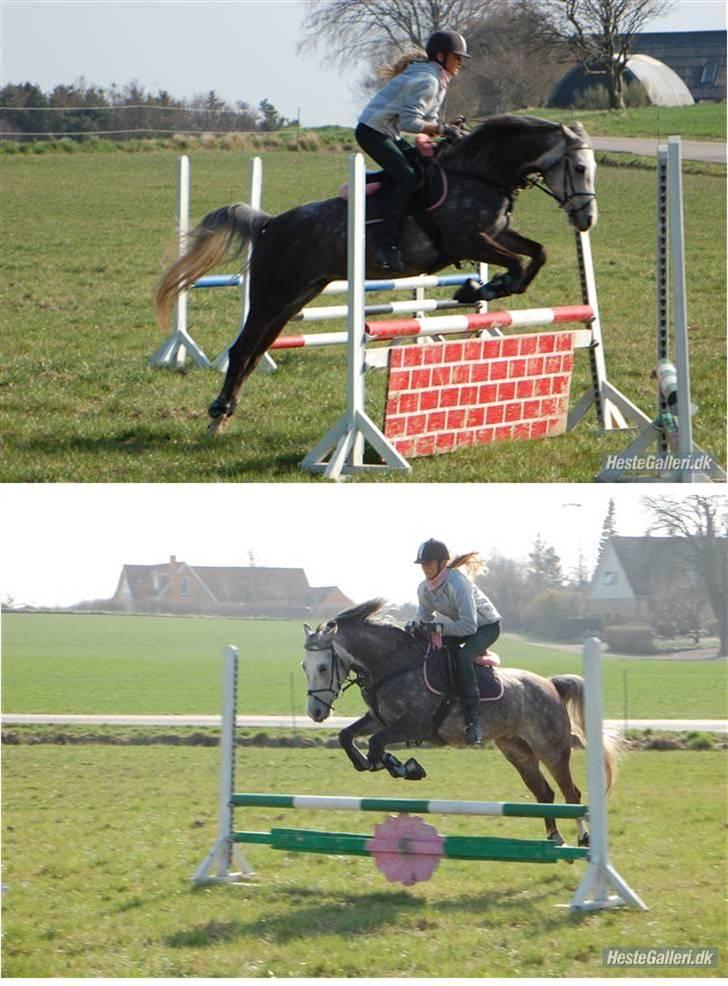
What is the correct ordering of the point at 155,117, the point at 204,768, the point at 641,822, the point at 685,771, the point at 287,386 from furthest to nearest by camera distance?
1. the point at 155,117
2. the point at 287,386
3. the point at 204,768
4. the point at 685,771
5. the point at 641,822

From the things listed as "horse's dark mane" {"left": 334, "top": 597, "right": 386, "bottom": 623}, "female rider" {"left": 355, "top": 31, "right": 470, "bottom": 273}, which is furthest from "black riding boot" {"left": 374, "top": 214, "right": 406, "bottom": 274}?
"horse's dark mane" {"left": 334, "top": 597, "right": 386, "bottom": 623}

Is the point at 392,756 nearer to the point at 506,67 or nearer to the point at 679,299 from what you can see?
the point at 679,299

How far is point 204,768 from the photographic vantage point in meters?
7.63

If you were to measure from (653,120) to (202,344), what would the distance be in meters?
10.4

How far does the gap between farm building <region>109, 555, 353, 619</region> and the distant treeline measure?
26.2 m

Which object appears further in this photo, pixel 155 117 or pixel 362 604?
pixel 155 117

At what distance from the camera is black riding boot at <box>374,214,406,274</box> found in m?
7.73

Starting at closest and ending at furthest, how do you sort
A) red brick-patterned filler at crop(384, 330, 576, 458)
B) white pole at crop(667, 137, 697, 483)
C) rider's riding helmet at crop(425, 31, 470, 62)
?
white pole at crop(667, 137, 697, 483), rider's riding helmet at crop(425, 31, 470, 62), red brick-patterned filler at crop(384, 330, 576, 458)

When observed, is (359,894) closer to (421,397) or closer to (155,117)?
(421,397)

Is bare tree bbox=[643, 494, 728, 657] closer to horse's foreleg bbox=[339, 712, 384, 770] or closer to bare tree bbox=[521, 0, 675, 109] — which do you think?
horse's foreleg bbox=[339, 712, 384, 770]

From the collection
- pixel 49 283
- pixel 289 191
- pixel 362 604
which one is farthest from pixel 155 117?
pixel 362 604

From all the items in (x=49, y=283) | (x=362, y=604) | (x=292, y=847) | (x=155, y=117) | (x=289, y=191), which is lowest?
(x=292, y=847)

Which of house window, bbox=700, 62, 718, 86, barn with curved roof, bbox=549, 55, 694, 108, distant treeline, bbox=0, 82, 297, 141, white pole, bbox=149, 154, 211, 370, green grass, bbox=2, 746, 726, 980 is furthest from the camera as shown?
distant treeline, bbox=0, 82, 297, 141

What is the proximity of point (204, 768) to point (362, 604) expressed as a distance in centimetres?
250
